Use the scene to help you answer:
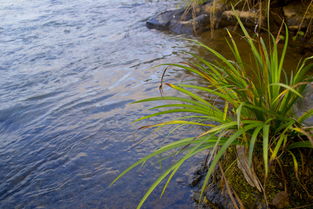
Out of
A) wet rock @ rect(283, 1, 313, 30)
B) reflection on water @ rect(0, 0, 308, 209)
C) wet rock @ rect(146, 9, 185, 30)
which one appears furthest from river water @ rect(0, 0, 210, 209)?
wet rock @ rect(283, 1, 313, 30)

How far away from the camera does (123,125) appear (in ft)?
12.1

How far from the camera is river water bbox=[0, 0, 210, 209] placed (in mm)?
2734

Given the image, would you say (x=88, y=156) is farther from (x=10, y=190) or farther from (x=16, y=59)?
(x=16, y=59)

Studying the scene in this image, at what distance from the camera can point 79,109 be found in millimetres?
4172

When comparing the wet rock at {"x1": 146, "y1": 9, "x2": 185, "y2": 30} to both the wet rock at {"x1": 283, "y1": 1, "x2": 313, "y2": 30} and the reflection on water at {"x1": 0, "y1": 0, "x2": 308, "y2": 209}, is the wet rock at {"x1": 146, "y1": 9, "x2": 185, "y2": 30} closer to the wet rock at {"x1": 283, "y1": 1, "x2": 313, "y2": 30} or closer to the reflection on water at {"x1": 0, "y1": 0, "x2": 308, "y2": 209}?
the reflection on water at {"x1": 0, "y1": 0, "x2": 308, "y2": 209}

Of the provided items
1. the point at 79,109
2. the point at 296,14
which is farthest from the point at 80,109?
the point at 296,14

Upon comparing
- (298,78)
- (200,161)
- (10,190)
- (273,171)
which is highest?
→ (298,78)

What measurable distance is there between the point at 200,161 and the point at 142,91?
5.87 ft

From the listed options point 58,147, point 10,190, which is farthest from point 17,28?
point 10,190

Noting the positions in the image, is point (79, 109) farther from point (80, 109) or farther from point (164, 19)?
point (164, 19)

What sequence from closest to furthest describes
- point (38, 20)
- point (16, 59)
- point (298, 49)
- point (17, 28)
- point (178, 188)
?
point (178, 188)
point (298, 49)
point (16, 59)
point (17, 28)
point (38, 20)

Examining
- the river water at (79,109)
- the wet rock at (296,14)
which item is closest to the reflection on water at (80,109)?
the river water at (79,109)

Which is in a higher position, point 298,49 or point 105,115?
point 298,49

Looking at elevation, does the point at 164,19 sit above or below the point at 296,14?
below
